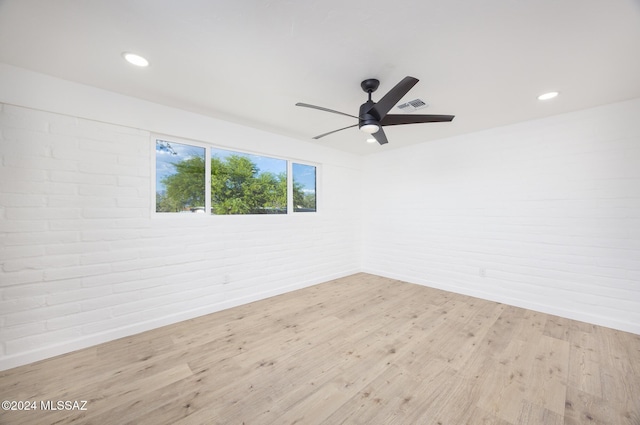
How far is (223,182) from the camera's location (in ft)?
11.3

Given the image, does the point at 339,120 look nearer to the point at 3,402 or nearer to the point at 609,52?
the point at 609,52

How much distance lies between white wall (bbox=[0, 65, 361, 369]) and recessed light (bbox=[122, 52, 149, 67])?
2.48 feet

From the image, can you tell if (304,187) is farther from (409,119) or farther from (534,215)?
(534,215)

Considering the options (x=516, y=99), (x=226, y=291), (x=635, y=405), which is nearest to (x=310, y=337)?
(x=226, y=291)

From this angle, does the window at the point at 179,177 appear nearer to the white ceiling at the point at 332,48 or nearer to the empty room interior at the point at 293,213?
the empty room interior at the point at 293,213

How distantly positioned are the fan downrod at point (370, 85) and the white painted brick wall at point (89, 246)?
2368 millimetres

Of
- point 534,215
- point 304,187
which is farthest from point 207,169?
point 534,215

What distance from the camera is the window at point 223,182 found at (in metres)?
3.01

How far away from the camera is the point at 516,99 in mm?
2742

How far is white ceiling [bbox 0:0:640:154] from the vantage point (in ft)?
5.02

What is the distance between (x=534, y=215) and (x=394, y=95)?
2.86m

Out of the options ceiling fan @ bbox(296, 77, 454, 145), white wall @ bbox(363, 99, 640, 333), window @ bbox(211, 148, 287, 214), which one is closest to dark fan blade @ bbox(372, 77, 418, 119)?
ceiling fan @ bbox(296, 77, 454, 145)

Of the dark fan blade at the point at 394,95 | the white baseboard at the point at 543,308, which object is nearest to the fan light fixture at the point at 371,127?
the dark fan blade at the point at 394,95

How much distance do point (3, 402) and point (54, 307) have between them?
76cm
